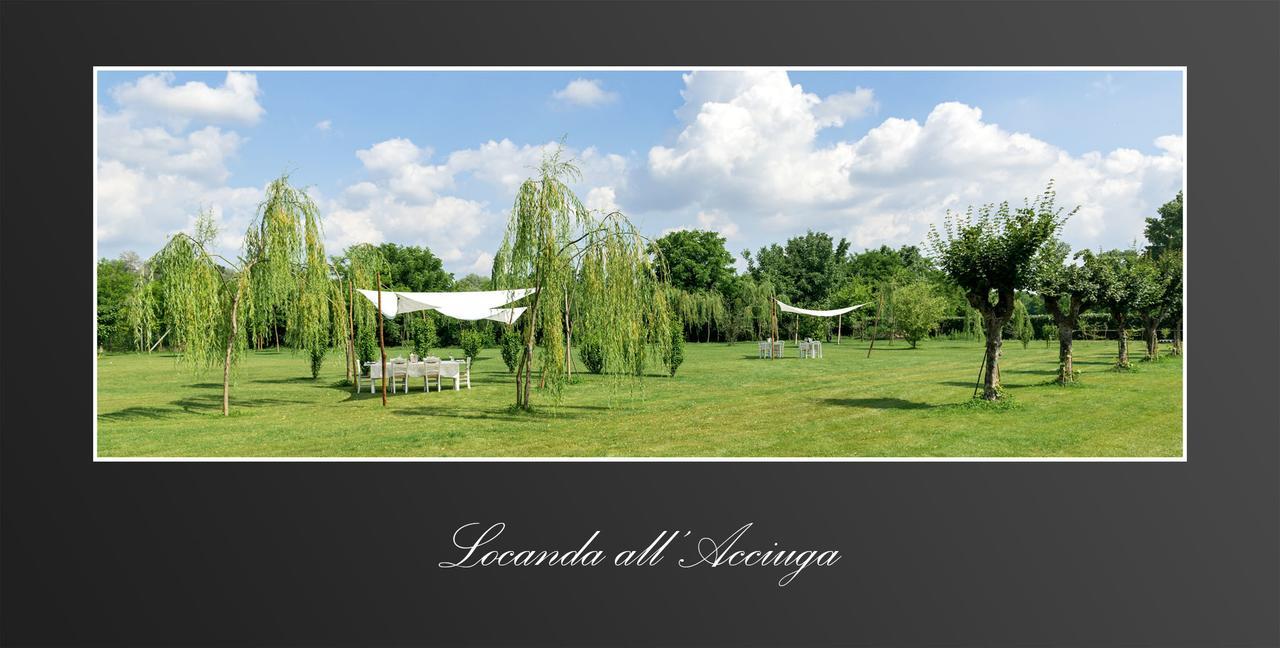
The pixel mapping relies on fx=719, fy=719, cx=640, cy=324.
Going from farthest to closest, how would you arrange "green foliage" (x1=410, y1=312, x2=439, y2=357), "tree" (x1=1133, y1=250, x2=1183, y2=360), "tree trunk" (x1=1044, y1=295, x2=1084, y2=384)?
"green foliage" (x1=410, y1=312, x2=439, y2=357), "tree" (x1=1133, y1=250, x2=1183, y2=360), "tree trunk" (x1=1044, y1=295, x2=1084, y2=384)

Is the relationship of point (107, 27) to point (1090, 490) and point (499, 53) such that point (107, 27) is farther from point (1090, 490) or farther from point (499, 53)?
point (1090, 490)

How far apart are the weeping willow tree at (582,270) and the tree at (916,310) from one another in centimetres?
1906

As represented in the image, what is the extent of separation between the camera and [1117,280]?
35.1 feet

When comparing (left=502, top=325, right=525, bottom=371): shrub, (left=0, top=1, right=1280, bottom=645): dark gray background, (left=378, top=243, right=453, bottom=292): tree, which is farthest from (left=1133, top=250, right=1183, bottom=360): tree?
(left=378, top=243, right=453, bottom=292): tree

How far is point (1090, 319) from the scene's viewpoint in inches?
959

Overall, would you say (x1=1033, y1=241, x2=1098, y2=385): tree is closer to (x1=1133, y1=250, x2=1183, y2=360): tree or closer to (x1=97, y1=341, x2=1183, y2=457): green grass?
(x1=97, y1=341, x2=1183, y2=457): green grass

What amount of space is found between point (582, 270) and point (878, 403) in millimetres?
4243

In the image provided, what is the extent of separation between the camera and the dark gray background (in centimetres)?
393

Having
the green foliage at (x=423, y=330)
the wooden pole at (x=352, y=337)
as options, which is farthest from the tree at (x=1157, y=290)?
the green foliage at (x=423, y=330)

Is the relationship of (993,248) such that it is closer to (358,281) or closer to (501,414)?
(501,414)

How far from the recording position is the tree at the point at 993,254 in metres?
7.68

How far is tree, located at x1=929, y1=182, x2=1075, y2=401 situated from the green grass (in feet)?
3.32
